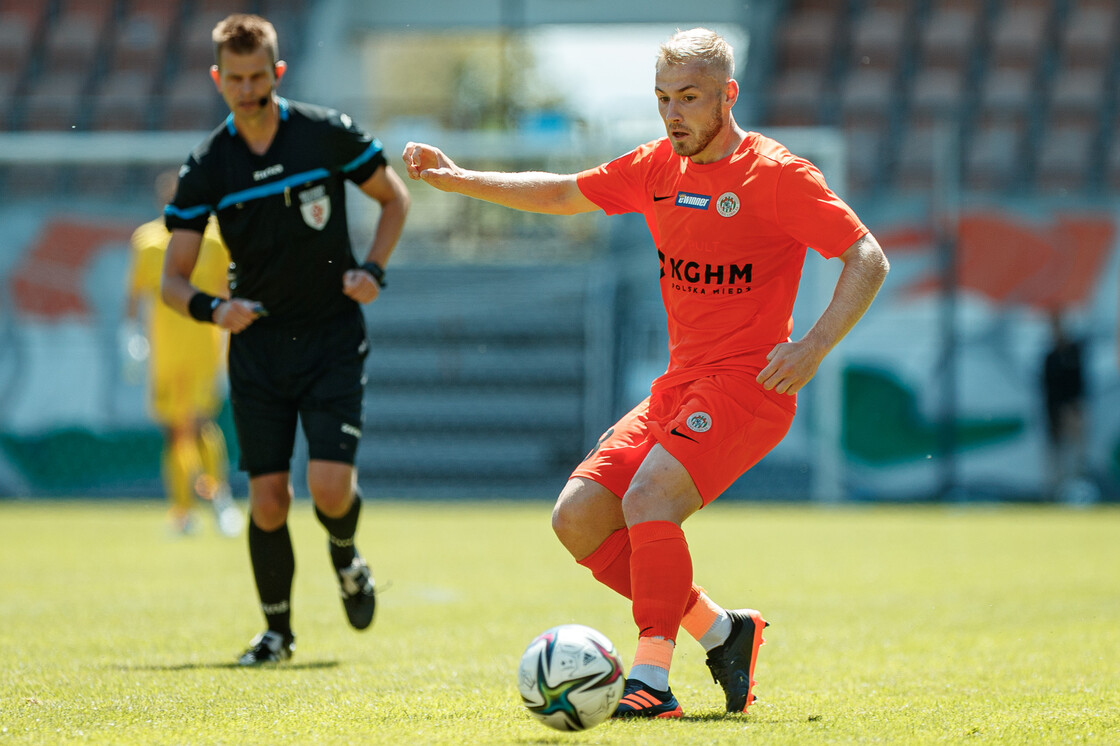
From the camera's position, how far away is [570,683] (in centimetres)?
378

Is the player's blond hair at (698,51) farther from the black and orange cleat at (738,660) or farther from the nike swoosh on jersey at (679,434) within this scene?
the black and orange cleat at (738,660)

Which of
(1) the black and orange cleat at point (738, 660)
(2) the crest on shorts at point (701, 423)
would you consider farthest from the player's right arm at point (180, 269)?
(1) the black and orange cleat at point (738, 660)

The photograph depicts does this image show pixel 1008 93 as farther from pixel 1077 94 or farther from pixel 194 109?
pixel 194 109

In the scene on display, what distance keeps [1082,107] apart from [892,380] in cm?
487

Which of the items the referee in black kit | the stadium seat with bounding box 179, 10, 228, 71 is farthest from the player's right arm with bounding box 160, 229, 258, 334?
the stadium seat with bounding box 179, 10, 228, 71

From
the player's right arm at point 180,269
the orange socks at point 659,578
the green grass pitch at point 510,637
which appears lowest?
the green grass pitch at point 510,637

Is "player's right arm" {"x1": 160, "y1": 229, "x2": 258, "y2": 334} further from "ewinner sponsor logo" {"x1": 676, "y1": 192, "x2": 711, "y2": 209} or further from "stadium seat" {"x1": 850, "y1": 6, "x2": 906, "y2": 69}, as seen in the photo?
"stadium seat" {"x1": 850, "y1": 6, "x2": 906, "y2": 69}

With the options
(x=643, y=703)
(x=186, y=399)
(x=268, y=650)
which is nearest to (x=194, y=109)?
(x=186, y=399)

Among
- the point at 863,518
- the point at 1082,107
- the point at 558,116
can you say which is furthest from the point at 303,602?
the point at 1082,107

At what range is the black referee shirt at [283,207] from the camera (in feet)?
18.6

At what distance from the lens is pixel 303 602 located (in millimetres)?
7949

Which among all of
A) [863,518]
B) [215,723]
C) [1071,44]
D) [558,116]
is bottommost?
[863,518]

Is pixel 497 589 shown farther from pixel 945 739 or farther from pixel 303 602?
pixel 945 739

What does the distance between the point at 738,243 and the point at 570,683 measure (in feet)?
4.74
